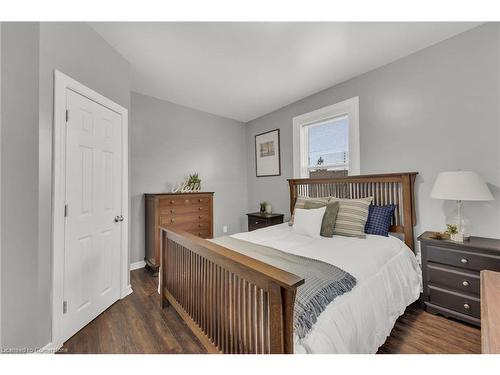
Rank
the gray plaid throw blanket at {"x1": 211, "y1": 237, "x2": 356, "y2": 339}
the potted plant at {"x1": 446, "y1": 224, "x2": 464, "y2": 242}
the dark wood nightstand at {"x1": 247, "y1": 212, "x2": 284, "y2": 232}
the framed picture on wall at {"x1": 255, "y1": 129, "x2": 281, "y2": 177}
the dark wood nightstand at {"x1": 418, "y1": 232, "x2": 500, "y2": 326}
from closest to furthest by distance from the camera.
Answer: the gray plaid throw blanket at {"x1": 211, "y1": 237, "x2": 356, "y2": 339}, the dark wood nightstand at {"x1": 418, "y1": 232, "x2": 500, "y2": 326}, the potted plant at {"x1": 446, "y1": 224, "x2": 464, "y2": 242}, the dark wood nightstand at {"x1": 247, "y1": 212, "x2": 284, "y2": 232}, the framed picture on wall at {"x1": 255, "y1": 129, "x2": 281, "y2": 177}

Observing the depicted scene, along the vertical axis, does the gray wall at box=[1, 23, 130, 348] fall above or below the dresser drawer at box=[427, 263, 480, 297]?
above

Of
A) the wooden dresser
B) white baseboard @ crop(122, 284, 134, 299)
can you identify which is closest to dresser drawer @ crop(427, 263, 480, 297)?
the wooden dresser

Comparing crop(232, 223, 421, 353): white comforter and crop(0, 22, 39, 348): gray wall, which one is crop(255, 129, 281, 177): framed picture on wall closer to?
crop(232, 223, 421, 353): white comforter

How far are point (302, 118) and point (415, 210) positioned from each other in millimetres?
1978

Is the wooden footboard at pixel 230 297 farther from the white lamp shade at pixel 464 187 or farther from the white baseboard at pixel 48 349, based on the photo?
the white lamp shade at pixel 464 187

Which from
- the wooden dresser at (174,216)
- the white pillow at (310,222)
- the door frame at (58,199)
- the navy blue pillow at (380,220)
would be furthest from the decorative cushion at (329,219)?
the door frame at (58,199)

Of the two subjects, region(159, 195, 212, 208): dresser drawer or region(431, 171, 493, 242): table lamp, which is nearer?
region(431, 171, 493, 242): table lamp

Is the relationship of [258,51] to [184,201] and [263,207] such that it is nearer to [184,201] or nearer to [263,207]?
[184,201]

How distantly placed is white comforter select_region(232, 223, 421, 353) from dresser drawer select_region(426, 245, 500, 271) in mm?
213

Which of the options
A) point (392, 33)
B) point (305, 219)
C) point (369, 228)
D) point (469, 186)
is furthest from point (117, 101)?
point (469, 186)

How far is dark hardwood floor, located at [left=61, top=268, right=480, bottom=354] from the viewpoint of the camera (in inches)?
60.4

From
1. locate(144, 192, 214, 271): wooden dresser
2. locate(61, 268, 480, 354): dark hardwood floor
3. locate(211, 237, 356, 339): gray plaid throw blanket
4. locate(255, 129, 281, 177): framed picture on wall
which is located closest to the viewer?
locate(211, 237, 356, 339): gray plaid throw blanket

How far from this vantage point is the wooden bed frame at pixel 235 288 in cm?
91

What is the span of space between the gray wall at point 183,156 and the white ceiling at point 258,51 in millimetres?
465
